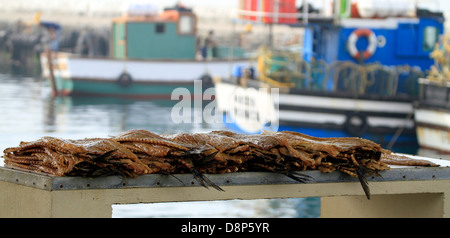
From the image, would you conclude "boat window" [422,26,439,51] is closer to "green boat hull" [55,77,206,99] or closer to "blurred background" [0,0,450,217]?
"blurred background" [0,0,450,217]

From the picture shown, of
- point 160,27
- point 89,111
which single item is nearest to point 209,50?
point 160,27

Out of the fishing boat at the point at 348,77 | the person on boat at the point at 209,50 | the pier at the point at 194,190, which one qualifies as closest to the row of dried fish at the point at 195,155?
the pier at the point at 194,190

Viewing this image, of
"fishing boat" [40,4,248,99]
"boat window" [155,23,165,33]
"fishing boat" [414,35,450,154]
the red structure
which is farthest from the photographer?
"fishing boat" [40,4,248,99]

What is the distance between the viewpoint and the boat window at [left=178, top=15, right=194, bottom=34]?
34.4 m

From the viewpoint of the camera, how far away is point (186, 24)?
3472cm

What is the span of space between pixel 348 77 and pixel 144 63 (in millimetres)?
17278

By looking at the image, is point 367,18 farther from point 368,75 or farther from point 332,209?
point 332,209

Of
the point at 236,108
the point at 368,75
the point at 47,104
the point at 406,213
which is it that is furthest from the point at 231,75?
the point at 406,213

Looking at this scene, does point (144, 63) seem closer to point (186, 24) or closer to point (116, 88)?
point (116, 88)

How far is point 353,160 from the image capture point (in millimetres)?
5086

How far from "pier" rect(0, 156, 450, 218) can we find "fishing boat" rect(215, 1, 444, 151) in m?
12.2

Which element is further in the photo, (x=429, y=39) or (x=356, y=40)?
(x=429, y=39)

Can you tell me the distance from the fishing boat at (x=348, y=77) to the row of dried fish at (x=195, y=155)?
1251 centimetres

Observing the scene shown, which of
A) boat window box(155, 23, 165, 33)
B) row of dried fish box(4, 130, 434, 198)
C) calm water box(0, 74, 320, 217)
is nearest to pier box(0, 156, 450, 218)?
row of dried fish box(4, 130, 434, 198)
